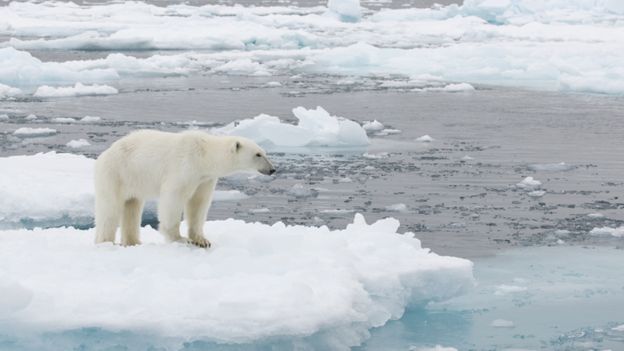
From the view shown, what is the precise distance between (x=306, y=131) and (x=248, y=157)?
740 cm

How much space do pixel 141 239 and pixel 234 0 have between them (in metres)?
51.7

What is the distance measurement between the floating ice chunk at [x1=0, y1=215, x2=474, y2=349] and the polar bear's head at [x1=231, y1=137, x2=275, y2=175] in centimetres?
42

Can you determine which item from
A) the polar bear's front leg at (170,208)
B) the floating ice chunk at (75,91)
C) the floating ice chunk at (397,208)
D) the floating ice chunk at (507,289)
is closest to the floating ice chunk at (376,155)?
the floating ice chunk at (397,208)

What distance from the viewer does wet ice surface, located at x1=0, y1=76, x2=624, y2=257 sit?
346 inches

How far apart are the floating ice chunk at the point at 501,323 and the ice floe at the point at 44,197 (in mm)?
3715

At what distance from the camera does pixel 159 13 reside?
35.8 metres

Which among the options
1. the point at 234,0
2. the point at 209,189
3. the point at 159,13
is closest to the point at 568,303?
the point at 209,189

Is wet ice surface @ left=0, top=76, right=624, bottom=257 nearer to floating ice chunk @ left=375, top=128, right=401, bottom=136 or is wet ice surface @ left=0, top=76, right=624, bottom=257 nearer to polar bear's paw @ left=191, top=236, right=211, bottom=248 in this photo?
floating ice chunk @ left=375, top=128, right=401, bottom=136

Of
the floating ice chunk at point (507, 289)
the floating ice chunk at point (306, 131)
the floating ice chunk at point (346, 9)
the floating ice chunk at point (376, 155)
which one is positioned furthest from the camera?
the floating ice chunk at point (346, 9)

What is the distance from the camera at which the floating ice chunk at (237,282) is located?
4.32 meters

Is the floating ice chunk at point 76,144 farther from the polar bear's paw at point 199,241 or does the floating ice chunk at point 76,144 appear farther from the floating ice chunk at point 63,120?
the polar bear's paw at point 199,241

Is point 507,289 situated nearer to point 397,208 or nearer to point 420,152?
point 397,208

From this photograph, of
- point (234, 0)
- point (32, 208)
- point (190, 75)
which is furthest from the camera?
point (234, 0)

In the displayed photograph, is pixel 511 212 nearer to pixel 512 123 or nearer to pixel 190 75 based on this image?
pixel 512 123
